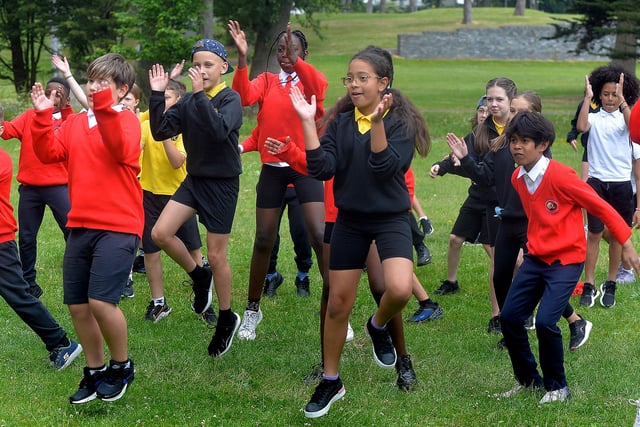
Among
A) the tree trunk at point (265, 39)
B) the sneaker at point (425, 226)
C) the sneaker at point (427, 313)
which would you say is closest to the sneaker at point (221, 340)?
the sneaker at point (427, 313)

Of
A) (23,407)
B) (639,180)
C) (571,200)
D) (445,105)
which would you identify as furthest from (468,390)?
(445,105)

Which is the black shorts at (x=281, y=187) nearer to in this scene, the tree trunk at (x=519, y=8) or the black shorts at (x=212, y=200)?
the black shorts at (x=212, y=200)

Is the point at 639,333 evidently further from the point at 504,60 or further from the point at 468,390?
the point at 504,60

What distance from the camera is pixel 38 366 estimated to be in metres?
6.35

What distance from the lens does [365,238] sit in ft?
17.8

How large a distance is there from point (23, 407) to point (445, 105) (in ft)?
102

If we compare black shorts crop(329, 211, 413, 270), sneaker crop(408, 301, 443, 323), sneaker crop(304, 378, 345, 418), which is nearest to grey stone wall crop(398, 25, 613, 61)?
sneaker crop(408, 301, 443, 323)

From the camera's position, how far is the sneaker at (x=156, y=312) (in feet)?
25.3

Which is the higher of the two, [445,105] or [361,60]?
[361,60]

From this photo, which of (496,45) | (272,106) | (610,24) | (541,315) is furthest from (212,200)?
(496,45)

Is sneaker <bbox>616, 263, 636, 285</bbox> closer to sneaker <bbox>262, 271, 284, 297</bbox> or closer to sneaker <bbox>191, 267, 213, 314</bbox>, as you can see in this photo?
sneaker <bbox>262, 271, 284, 297</bbox>

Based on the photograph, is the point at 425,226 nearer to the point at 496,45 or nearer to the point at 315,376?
the point at 315,376

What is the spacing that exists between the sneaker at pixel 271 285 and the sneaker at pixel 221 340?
2.04 meters

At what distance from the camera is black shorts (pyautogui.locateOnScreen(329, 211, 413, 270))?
5340 millimetres
